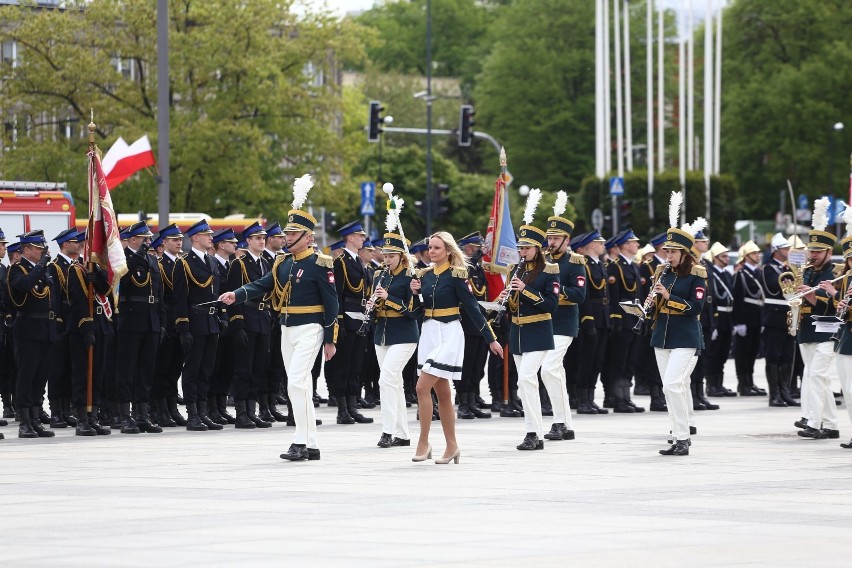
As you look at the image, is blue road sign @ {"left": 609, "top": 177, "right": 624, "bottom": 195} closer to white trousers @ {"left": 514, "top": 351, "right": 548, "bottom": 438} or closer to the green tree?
the green tree

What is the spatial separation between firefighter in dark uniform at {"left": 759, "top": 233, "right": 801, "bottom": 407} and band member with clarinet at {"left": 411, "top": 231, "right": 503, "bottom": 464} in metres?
8.84

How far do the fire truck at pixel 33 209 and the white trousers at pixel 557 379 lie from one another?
14.2 m

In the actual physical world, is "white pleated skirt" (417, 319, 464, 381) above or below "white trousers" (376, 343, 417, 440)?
above

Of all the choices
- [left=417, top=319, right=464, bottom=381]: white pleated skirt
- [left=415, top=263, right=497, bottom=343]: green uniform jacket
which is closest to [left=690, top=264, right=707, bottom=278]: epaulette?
[left=415, top=263, right=497, bottom=343]: green uniform jacket

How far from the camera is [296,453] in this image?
15.4 meters

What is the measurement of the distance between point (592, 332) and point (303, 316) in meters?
7.03

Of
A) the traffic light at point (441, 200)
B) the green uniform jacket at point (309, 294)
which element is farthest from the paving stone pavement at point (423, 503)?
the traffic light at point (441, 200)

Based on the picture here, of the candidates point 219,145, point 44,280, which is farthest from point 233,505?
point 219,145

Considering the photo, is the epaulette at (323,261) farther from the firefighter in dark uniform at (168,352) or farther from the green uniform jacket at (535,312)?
the firefighter in dark uniform at (168,352)

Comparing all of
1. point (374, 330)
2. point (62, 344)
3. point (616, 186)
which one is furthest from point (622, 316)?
point (616, 186)

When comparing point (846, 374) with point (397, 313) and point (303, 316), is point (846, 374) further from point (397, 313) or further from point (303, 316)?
point (303, 316)

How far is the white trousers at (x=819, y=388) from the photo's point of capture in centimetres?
1823

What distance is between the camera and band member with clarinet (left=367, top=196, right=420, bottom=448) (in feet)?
55.3

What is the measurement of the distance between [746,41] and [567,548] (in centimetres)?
7265
